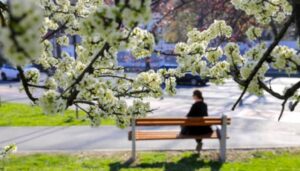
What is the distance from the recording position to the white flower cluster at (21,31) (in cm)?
199

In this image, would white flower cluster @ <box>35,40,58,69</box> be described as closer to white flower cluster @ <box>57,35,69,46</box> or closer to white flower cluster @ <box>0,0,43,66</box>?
white flower cluster @ <box>57,35,69,46</box>

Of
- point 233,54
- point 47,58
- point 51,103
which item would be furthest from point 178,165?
point 51,103

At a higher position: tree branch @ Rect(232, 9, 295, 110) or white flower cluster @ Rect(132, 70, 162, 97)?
tree branch @ Rect(232, 9, 295, 110)

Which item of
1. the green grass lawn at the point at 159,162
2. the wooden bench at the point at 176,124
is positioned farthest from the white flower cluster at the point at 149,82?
the wooden bench at the point at 176,124

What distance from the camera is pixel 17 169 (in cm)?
930

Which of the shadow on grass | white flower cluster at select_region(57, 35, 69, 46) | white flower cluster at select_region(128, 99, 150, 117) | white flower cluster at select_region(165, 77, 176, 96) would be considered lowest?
the shadow on grass

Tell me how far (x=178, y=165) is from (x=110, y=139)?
3.07 m

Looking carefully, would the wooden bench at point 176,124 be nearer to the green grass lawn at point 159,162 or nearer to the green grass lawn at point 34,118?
the green grass lawn at point 159,162

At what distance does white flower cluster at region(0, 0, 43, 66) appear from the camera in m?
1.99

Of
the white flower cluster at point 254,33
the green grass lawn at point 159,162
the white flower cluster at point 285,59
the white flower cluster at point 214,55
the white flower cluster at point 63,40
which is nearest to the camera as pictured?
the white flower cluster at point 285,59

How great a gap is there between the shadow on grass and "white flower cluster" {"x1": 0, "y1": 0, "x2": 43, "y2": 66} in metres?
7.31

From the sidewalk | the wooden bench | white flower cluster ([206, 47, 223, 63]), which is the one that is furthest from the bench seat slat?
white flower cluster ([206, 47, 223, 63])

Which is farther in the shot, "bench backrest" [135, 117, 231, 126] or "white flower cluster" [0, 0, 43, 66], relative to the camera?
"bench backrest" [135, 117, 231, 126]

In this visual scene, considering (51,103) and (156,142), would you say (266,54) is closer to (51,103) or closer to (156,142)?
(51,103)
